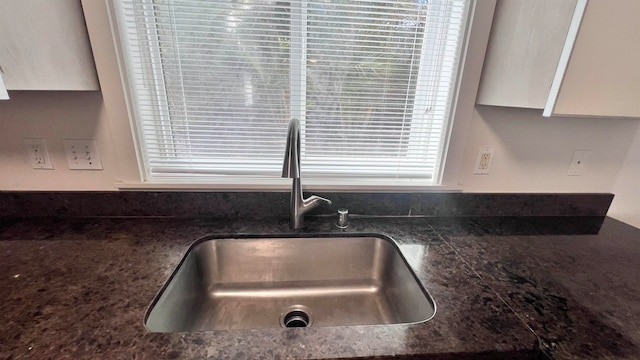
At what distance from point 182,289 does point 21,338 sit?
330 mm

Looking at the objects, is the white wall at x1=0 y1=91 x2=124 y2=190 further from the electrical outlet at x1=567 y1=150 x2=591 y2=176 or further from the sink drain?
the electrical outlet at x1=567 y1=150 x2=591 y2=176

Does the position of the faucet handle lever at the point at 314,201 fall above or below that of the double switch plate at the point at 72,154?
below

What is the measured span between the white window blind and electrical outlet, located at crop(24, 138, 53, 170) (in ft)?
1.04

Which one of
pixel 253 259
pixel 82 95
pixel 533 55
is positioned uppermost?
pixel 533 55

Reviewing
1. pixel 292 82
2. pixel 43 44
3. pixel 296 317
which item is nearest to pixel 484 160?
pixel 292 82

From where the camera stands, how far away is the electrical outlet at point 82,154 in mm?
963

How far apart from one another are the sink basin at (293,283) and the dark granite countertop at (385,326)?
0.18ft

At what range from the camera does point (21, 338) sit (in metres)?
0.55

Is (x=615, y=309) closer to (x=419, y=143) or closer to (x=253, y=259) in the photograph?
(x=419, y=143)

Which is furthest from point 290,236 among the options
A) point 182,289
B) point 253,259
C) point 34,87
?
point 34,87

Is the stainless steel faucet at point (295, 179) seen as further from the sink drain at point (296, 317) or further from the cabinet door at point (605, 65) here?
the cabinet door at point (605, 65)

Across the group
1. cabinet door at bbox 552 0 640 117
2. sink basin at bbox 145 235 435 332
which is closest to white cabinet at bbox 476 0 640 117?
cabinet door at bbox 552 0 640 117

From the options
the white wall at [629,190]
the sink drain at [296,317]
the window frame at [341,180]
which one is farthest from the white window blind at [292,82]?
the white wall at [629,190]

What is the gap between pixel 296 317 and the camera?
895 millimetres
